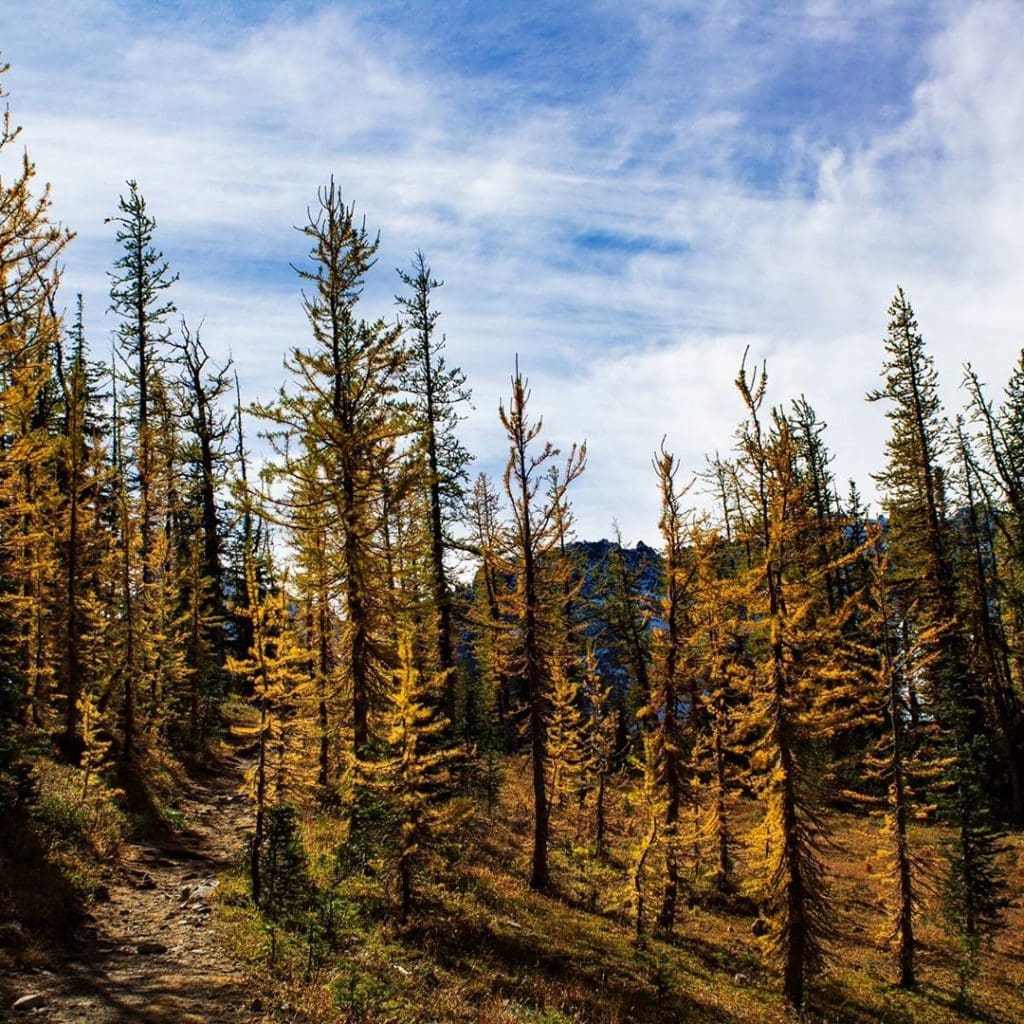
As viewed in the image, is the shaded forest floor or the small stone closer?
the small stone

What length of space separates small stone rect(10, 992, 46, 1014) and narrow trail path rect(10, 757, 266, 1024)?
1.2 inches

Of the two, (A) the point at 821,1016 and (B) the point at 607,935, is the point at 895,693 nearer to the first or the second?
(A) the point at 821,1016

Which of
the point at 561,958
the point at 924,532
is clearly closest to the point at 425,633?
the point at 561,958

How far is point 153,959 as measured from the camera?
9375mm

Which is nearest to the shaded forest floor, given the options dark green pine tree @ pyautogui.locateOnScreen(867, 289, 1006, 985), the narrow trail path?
the narrow trail path

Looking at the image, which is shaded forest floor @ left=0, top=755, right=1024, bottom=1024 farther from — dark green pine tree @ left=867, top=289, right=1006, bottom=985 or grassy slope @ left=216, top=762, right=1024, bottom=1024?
dark green pine tree @ left=867, top=289, right=1006, bottom=985

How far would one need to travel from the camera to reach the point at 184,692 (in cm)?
2583

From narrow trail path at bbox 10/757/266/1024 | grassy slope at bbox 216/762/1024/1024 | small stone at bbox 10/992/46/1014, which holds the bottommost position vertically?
grassy slope at bbox 216/762/1024/1024

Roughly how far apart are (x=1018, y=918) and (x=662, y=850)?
566 inches

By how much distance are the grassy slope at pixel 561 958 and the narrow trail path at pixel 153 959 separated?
60cm

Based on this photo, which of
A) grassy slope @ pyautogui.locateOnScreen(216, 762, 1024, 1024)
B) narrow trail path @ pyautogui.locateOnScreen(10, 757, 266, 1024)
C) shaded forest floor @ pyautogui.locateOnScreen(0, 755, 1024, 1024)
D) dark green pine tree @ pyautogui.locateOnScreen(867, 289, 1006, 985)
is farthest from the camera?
dark green pine tree @ pyautogui.locateOnScreen(867, 289, 1006, 985)

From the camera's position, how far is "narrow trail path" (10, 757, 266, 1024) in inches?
295

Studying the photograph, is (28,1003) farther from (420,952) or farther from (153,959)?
(420,952)

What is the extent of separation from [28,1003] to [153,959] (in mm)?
2296
